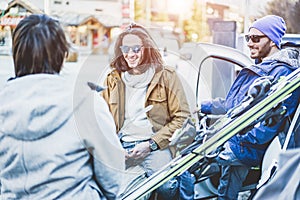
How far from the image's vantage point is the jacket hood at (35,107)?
1.52 metres

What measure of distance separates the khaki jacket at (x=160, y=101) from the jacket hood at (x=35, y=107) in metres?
0.70

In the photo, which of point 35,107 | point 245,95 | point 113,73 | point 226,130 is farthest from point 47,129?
point 245,95

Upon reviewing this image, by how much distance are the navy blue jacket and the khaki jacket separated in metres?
0.25

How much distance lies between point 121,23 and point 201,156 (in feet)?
2.36

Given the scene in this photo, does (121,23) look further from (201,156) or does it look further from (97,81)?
(201,156)

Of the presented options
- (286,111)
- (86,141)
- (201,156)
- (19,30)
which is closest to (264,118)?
(286,111)

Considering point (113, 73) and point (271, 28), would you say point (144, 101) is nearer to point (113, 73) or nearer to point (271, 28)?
point (113, 73)

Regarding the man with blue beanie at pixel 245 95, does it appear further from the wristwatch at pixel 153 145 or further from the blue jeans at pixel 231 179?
the wristwatch at pixel 153 145

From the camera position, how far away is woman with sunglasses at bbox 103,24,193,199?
2.24 meters

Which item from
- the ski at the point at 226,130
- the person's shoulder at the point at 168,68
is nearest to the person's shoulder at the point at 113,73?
the person's shoulder at the point at 168,68

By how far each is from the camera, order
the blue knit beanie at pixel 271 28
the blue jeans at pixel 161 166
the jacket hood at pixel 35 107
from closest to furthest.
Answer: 1. the jacket hood at pixel 35 107
2. the blue jeans at pixel 161 166
3. the blue knit beanie at pixel 271 28

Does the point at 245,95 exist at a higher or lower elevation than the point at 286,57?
lower

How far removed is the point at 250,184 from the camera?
2502mm

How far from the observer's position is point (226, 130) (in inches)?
77.2
